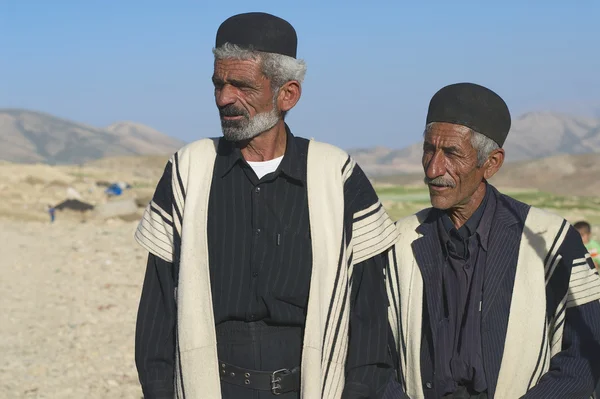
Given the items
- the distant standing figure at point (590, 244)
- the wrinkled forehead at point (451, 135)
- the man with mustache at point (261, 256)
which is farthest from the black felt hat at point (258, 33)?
the distant standing figure at point (590, 244)

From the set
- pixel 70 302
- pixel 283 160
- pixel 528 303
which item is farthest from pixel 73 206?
pixel 528 303

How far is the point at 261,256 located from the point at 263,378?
0.40 metres

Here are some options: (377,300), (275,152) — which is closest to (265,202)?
(275,152)

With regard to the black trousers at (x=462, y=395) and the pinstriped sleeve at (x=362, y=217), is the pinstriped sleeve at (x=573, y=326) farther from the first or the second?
the pinstriped sleeve at (x=362, y=217)

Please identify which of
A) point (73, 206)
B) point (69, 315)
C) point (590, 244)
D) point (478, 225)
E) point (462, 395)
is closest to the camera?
point (462, 395)

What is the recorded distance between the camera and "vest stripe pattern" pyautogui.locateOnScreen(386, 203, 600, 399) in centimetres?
336

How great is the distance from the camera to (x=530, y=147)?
18050cm

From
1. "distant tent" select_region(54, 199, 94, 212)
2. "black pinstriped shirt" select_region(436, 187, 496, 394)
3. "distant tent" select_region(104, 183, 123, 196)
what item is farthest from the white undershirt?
"distant tent" select_region(104, 183, 123, 196)

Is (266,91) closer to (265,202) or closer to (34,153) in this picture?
(265,202)

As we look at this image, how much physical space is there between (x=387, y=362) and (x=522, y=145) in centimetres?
18352

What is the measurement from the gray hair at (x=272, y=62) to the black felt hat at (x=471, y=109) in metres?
0.51

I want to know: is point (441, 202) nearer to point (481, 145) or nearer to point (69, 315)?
point (481, 145)

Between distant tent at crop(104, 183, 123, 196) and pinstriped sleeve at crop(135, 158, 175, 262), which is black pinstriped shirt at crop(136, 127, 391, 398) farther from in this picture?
distant tent at crop(104, 183, 123, 196)

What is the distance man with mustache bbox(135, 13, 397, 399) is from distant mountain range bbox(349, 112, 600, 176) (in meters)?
151
